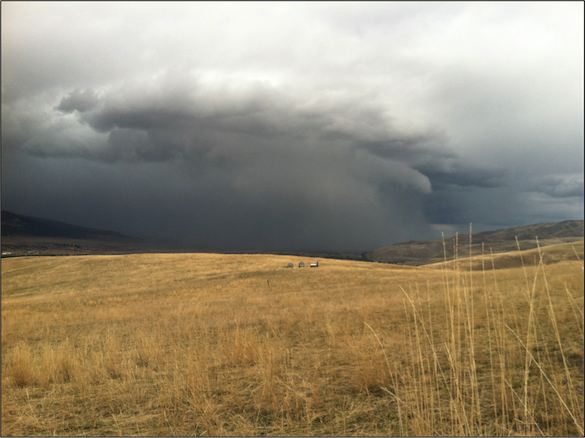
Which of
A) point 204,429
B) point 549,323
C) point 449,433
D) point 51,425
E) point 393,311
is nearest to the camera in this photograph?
point 449,433

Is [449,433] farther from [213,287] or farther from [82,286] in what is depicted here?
[82,286]

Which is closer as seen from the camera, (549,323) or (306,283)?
(549,323)

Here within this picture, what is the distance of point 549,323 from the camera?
8367 mm

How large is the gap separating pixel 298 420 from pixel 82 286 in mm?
37426

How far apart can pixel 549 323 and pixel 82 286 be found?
3727 cm

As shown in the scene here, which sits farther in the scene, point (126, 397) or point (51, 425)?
point (126, 397)

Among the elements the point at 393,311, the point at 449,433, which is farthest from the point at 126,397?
the point at 393,311

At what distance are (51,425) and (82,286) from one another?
117ft

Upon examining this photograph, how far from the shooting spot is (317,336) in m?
10.1

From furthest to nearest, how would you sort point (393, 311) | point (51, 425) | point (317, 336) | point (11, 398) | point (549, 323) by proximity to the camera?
point (393, 311) → point (317, 336) → point (549, 323) → point (11, 398) → point (51, 425)

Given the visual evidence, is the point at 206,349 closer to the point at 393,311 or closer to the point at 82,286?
the point at 393,311

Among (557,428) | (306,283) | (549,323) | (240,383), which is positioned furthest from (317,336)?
(306,283)

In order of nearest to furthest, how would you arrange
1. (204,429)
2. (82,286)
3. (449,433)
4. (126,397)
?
(449,433) < (204,429) < (126,397) < (82,286)

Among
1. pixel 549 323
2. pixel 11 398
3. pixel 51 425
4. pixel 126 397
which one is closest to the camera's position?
pixel 51 425
